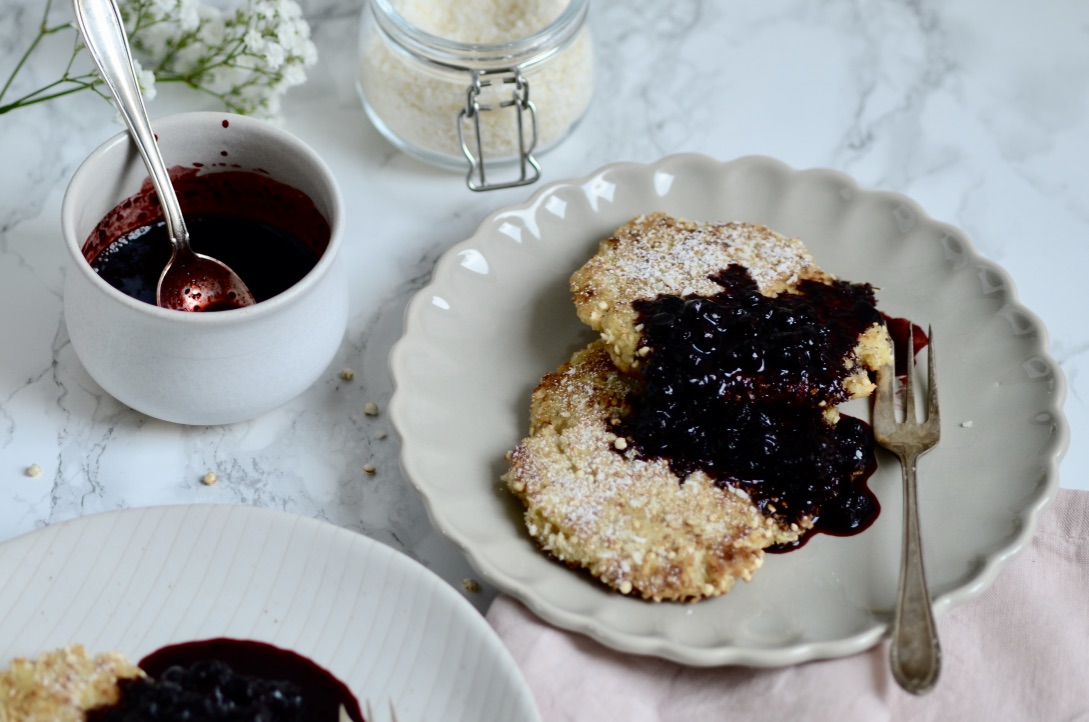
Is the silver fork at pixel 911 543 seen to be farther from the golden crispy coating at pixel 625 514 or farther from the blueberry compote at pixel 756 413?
the golden crispy coating at pixel 625 514

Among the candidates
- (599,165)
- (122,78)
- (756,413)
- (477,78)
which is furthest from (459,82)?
(756,413)

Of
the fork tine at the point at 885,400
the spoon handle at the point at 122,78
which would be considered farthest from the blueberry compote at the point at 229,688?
the fork tine at the point at 885,400

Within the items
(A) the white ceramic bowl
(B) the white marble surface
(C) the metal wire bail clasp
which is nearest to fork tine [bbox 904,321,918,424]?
(B) the white marble surface

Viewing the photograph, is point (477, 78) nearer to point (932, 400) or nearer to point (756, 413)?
point (756, 413)

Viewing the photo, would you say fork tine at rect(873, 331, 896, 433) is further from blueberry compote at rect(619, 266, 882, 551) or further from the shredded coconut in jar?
the shredded coconut in jar

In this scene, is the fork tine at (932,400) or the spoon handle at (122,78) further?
the fork tine at (932,400)

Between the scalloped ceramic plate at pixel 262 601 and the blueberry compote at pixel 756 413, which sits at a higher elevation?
the blueberry compote at pixel 756 413
